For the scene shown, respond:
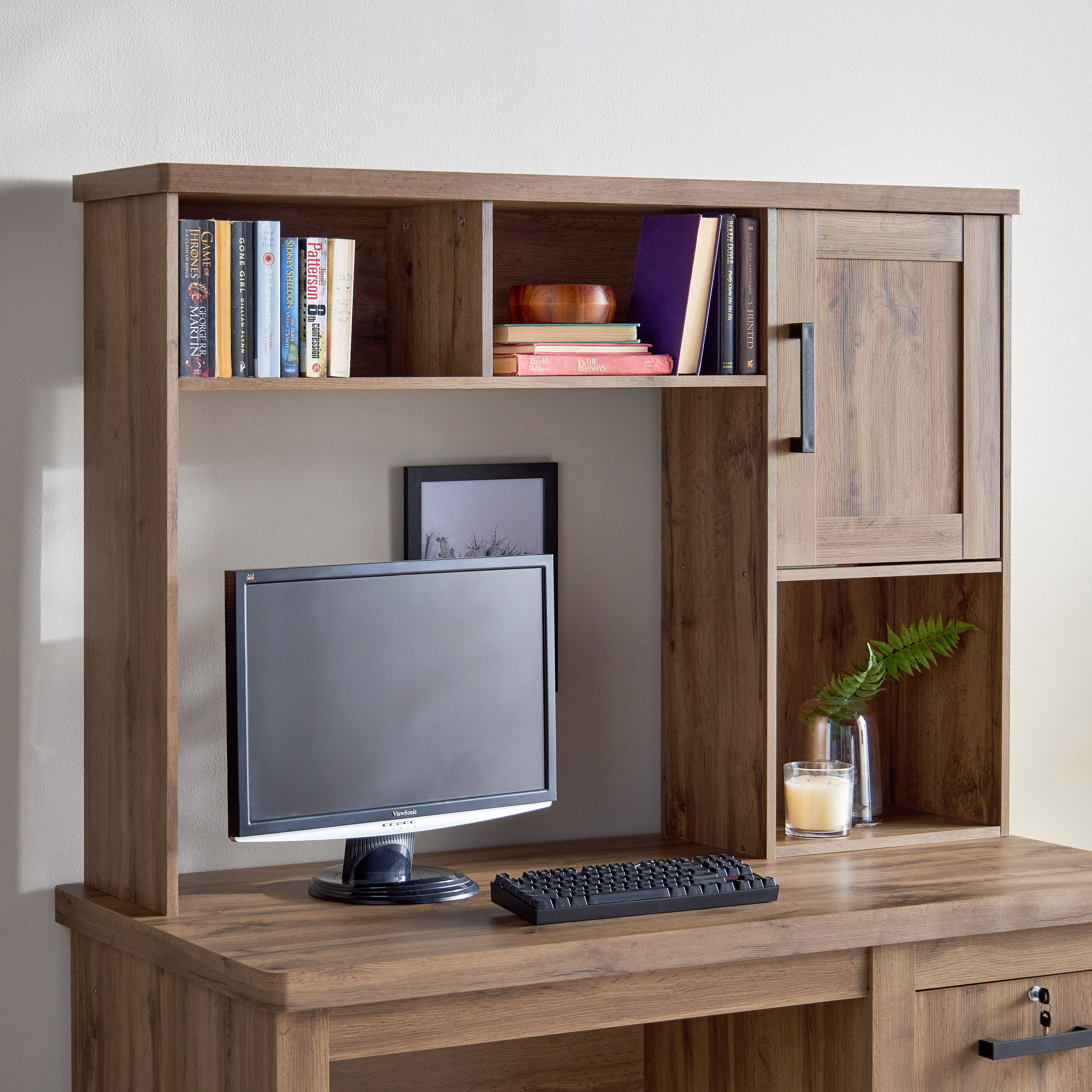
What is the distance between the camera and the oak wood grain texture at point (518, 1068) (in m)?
2.50

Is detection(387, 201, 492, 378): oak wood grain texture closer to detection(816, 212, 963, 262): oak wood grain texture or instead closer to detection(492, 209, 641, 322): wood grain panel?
detection(492, 209, 641, 322): wood grain panel

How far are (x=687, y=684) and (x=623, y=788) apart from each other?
221mm

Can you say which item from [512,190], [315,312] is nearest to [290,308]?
[315,312]

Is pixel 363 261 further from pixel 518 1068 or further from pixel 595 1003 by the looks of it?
pixel 518 1068

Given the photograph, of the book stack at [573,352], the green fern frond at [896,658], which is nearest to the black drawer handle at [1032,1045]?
the green fern frond at [896,658]

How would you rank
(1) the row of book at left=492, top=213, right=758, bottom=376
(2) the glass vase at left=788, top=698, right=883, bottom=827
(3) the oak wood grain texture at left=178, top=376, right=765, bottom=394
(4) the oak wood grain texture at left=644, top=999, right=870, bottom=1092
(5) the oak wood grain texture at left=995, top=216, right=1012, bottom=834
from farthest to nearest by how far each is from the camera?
(2) the glass vase at left=788, top=698, right=883, bottom=827 → (5) the oak wood grain texture at left=995, top=216, right=1012, bottom=834 → (1) the row of book at left=492, top=213, right=758, bottom=376 → (4) the oak wood grain texture at left=644, top=999, right=870, bottom=1092 → (3) the oak wood grain texture at left=178, top=376, right=765, bottom=394

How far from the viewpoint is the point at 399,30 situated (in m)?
2.49

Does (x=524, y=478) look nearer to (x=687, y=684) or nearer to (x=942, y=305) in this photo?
(x=687, y=684)

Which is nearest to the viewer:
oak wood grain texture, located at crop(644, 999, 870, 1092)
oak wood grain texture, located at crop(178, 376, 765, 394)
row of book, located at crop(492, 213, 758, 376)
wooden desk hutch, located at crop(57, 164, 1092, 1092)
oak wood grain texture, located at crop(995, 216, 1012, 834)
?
wooden desk hutch, located at crop(57, 164, 1092, 1092)

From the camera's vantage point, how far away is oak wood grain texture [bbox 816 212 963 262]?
241 cm

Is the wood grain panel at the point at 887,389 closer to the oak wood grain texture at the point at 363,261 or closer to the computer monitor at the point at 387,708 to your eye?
the computer monitor at the point at 387,708

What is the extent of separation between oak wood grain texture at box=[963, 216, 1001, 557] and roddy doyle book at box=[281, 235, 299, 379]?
1051 mm

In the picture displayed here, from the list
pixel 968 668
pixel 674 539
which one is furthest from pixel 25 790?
pixel 968 668

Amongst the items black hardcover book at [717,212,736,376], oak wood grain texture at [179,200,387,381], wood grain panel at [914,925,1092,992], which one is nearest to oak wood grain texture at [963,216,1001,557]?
black hardcover book at [717,212,736,376]
